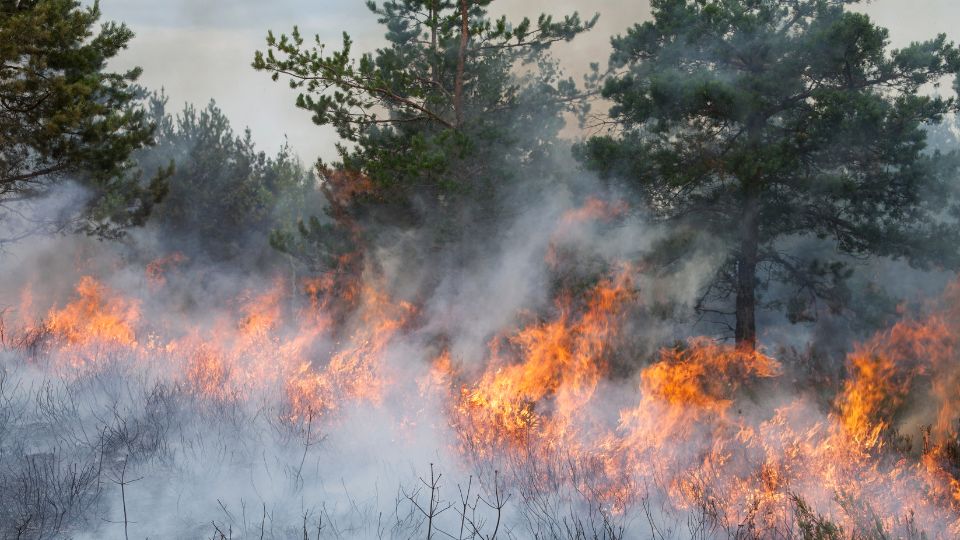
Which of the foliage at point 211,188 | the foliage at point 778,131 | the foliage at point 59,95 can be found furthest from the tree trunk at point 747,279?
the foliage at point 211,188

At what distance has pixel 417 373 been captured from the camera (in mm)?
11406

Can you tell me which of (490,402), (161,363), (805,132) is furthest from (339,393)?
(805,132)

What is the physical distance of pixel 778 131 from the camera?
12.4 m

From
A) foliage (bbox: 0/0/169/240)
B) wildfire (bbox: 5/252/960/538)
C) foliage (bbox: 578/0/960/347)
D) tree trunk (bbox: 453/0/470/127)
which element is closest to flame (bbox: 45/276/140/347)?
wildfire (bbox: 5/252/960/538)

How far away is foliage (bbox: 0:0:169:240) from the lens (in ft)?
34.7

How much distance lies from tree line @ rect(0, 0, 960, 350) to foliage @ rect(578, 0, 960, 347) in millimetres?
39

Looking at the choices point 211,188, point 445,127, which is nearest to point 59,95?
point 445,127

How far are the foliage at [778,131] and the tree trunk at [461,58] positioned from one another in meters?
3.32

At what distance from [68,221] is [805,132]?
14.9 m

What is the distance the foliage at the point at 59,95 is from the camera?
10.6 metres

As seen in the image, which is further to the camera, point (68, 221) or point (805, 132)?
point (68, 221)

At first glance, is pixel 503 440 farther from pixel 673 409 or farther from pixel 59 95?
pixel 59 95

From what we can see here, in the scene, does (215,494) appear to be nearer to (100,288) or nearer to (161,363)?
(161,363)

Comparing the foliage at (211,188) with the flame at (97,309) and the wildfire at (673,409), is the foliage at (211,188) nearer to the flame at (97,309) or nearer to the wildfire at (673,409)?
the flame at (97,309)
